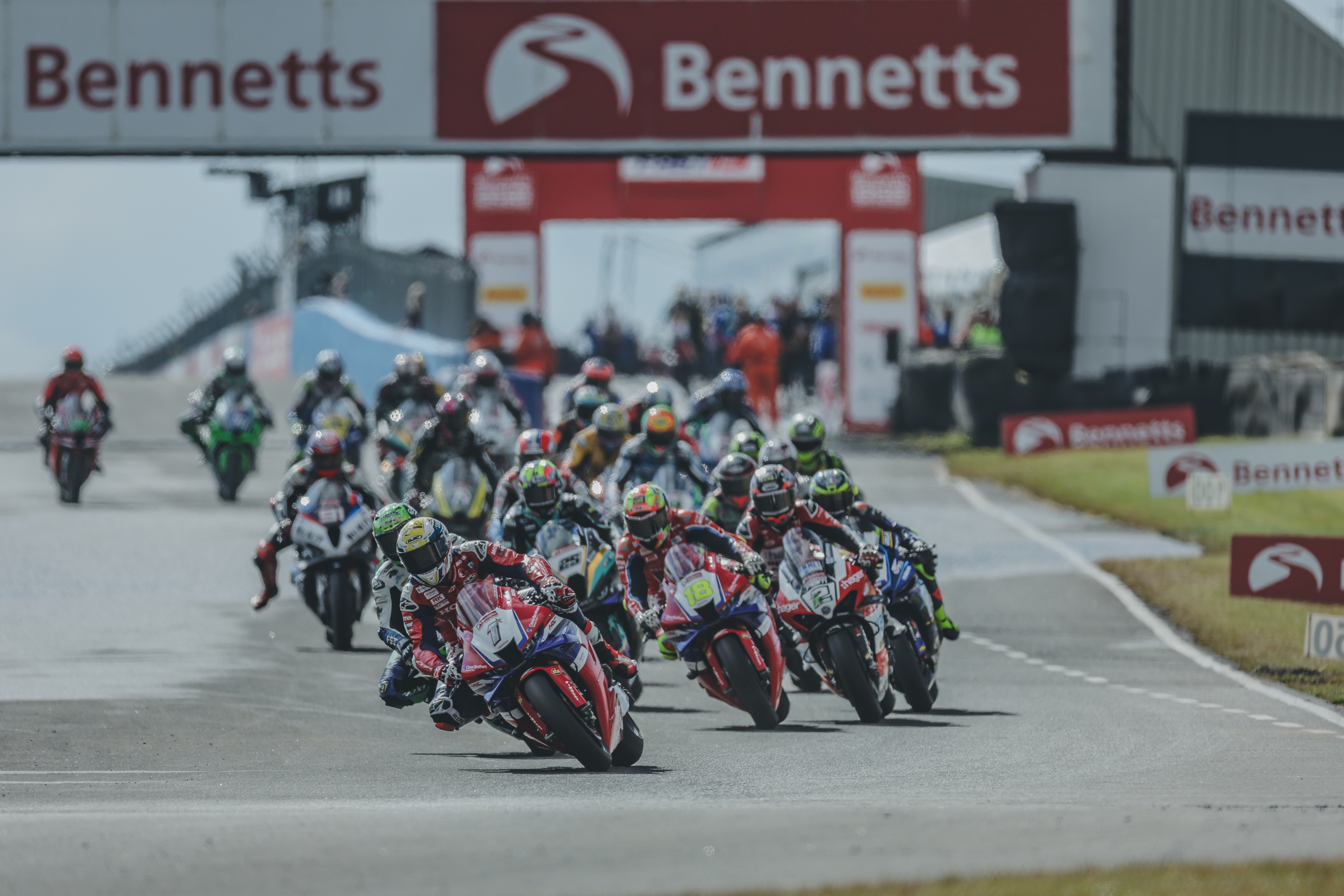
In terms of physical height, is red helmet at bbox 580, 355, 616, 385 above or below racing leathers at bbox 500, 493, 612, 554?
above

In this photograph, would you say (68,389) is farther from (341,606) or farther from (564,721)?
(564,721)

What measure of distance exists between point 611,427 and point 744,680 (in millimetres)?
5407

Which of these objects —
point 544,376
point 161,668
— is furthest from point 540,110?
point 161,668

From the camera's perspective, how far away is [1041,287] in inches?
1277

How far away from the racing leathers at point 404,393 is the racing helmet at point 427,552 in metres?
10.8

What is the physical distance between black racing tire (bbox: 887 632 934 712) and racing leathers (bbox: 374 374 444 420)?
931 cm

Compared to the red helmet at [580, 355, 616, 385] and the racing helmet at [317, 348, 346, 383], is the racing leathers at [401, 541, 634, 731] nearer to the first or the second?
the red helmet at [580, 355, 616, 385]

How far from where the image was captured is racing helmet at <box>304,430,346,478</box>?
53.3ft

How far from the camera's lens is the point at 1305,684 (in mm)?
14523

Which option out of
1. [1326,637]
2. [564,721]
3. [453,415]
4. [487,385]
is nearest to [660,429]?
[453,415]

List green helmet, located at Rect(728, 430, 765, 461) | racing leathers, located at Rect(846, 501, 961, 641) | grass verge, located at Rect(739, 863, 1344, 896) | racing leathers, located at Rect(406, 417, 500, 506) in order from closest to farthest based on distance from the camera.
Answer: grass verge, located at Rect(739, 863, 1344, 896), racing leathers, located at Rect(846, 501, 961, 641), green helmet, located at Rect(728, 430, 765, 461), racing leathers, located at Rect(406, 417, 500, 506)

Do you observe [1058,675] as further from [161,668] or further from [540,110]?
[540,110]

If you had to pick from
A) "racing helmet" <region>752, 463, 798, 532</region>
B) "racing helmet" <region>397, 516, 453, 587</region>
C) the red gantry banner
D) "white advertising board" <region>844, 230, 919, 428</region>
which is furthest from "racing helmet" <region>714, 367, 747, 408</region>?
"white advertising board" <region>844, 230, 919, 428</region>

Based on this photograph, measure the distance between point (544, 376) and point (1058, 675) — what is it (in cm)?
1625
